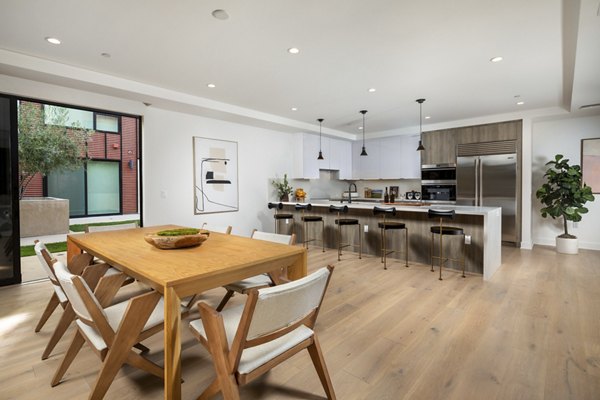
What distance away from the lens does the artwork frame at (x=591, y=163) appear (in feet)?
17.4

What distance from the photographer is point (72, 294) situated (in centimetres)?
147

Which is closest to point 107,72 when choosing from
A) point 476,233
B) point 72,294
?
→ point 72,294

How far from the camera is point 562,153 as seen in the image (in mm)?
5578

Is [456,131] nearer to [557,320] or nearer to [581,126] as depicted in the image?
[581,126]

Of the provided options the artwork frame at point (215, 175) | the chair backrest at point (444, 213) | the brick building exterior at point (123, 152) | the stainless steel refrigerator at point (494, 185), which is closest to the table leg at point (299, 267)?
the chair backrest at point (444, 213)

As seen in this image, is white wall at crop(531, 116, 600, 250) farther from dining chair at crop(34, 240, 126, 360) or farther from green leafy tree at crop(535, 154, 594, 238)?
dining chair at crop(34, 240, 126, 360)

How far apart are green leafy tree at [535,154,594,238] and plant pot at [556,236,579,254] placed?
11 cm

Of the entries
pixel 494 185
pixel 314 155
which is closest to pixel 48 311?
pixel 314 155

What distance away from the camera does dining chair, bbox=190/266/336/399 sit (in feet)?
3.99

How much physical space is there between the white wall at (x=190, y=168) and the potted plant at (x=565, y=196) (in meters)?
5.09

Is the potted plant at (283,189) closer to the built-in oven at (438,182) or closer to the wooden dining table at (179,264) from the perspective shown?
the built-in oven at (438,182)

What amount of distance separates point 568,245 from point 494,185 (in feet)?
4.92

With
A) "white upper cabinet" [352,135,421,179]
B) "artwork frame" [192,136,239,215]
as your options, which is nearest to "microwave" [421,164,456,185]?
"white upper cabinet" [352,135,421,179]

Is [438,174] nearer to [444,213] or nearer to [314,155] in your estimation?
[314,155]
